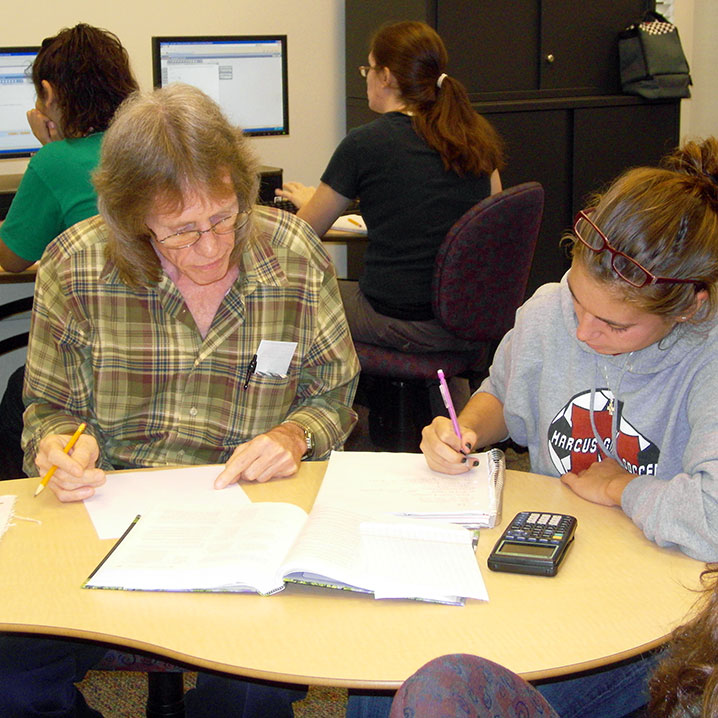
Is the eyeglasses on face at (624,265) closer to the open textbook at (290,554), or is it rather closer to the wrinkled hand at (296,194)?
the open textbook at (290,554)

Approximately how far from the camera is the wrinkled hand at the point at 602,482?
1.36m

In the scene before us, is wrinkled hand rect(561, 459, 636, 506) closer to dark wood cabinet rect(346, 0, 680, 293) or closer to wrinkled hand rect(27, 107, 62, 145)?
wrinkled hand rect(27, 107, 62, 145)

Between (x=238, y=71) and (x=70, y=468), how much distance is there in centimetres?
224

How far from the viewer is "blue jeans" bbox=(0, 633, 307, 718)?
4.47 feet

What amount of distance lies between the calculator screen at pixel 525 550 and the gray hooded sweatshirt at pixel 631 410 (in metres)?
0.15

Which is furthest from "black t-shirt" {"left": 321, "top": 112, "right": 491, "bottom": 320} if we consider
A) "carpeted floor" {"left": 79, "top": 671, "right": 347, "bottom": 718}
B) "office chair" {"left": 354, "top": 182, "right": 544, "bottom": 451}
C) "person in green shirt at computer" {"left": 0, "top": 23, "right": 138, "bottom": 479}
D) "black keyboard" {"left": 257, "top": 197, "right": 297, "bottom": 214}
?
"carpeted floor" {"left": 79, "top": 671, "right": 347, "bottom": 718}

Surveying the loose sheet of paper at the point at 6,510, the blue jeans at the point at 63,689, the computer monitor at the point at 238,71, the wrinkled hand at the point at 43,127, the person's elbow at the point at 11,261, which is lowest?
the blue jeans at the point at 63,689

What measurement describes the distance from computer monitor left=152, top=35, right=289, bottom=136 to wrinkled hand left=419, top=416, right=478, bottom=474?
2080 mm

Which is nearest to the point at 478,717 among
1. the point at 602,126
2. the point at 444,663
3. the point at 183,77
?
the point at 444,663

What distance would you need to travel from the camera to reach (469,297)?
2.52m

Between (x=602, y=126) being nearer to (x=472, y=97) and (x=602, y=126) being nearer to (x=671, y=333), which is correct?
(x=472, y=97)

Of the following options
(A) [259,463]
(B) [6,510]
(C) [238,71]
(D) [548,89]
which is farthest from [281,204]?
(B) [6,510]

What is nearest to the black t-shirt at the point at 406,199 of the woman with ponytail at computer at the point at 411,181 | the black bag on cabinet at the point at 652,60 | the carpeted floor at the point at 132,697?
the woman with ponytail at computer at the point at 411,181

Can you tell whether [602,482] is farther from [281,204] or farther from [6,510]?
[281,204]
